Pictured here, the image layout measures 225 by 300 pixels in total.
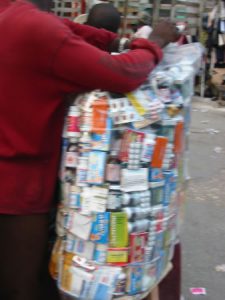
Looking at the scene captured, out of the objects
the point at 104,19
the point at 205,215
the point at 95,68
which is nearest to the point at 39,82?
the point at 95,68

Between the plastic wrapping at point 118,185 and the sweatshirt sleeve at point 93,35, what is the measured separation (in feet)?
1.31

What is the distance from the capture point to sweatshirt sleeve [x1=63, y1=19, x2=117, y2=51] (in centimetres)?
218

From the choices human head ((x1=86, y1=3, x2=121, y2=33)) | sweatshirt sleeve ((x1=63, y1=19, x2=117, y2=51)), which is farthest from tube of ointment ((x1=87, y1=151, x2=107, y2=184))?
human head ((x1=86, y1=3, x2=121, y2=33))

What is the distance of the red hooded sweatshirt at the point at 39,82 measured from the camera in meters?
1.66

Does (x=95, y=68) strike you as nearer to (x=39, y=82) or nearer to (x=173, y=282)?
(x=39, y=82)

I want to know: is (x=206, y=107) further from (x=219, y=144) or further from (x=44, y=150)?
(x=44, y=150)

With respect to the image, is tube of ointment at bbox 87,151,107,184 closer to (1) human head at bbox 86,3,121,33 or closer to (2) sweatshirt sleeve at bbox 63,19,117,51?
(2) sweatshirt sleeve at bbox 63,19,117,51

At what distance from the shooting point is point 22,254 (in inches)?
76.1

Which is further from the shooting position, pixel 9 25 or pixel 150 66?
pixel 150 66

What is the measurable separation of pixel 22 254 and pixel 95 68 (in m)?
0.72

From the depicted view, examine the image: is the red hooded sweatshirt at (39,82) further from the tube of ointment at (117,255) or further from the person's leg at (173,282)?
the person's leg at (173,282)

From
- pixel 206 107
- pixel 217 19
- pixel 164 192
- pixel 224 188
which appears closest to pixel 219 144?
pixel 224 188

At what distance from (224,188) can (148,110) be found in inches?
120

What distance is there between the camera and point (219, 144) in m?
5.92
